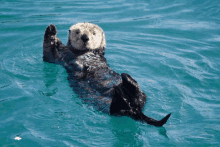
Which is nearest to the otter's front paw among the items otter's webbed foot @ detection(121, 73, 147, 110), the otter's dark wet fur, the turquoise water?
the otter's dark wet fur

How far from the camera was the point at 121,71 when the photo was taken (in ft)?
15.2

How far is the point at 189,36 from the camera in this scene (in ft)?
21.4

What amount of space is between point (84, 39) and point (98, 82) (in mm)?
900

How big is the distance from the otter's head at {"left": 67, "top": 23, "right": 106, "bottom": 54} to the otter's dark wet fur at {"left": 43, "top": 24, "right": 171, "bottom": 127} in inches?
2.2

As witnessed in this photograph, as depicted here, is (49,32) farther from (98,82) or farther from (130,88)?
(130,88)

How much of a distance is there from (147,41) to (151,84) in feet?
7.06

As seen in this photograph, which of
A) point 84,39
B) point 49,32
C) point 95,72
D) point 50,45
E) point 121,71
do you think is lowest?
point 121,71

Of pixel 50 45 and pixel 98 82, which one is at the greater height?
pixel 50 45

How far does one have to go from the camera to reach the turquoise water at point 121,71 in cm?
303

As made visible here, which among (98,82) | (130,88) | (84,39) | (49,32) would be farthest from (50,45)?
(130,88)

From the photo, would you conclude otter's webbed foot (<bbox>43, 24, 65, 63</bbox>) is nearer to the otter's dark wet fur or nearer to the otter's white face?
the otter's dark wet fur

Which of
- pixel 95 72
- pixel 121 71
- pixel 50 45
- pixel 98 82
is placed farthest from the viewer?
pixel 121 71

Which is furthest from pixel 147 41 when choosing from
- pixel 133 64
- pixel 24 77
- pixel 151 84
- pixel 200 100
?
pixel 24 77

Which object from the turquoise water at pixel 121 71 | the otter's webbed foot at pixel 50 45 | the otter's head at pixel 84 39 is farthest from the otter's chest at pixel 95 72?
the otter's webbed foot at pixel 50 45
